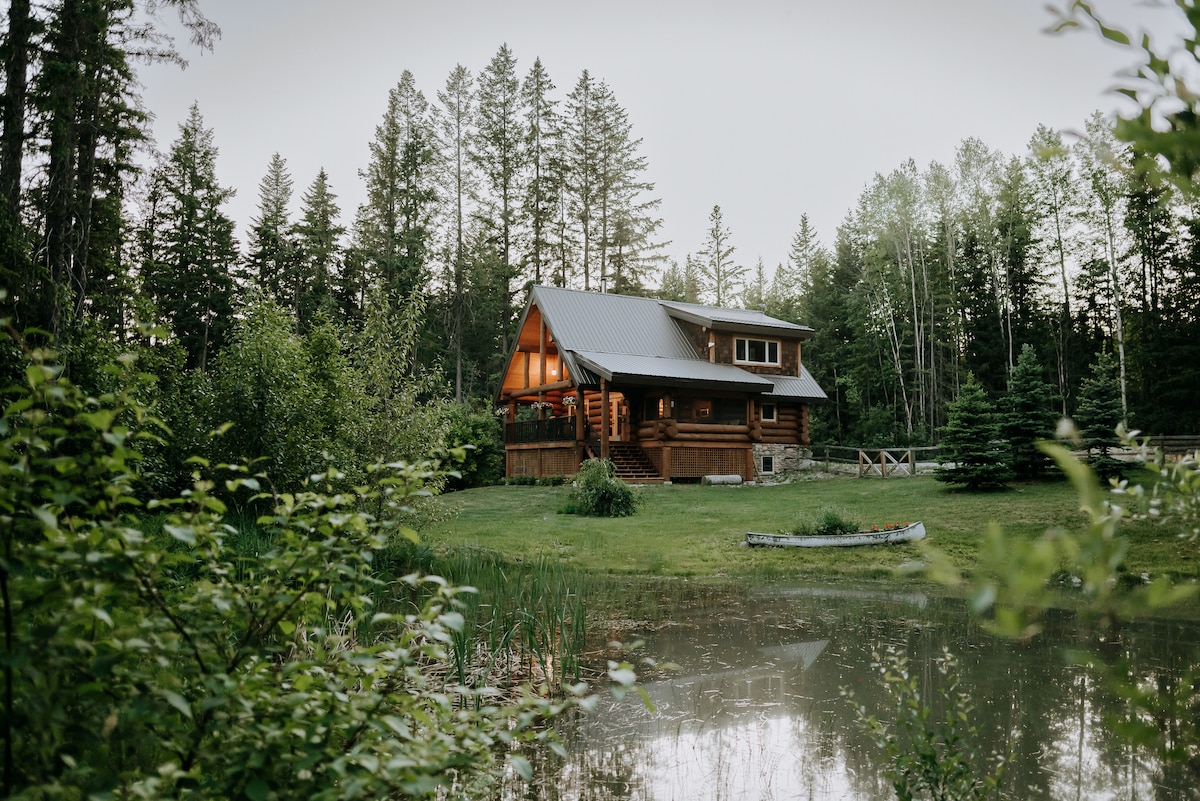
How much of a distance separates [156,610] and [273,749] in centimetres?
47

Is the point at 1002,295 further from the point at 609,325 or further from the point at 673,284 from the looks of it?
the point at 673,284

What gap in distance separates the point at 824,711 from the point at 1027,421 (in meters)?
16.0

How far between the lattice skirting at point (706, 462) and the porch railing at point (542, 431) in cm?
354

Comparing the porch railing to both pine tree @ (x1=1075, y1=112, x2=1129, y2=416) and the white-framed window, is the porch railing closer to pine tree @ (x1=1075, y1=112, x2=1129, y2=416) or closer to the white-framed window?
the white-framed window

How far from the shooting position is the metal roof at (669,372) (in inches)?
844

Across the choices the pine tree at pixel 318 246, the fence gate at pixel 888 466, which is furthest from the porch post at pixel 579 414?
the pine tree at pixel 318 246

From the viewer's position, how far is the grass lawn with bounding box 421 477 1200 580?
1113 cm

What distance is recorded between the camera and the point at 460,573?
8.05 metres

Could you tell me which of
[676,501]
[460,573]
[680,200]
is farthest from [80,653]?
[680,200]

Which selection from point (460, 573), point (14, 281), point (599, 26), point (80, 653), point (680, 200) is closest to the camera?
point (80, 653)

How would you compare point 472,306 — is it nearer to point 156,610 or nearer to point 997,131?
point 997,131

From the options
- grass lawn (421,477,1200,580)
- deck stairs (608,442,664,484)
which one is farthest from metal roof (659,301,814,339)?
grass lawn (421,477,1200,580)

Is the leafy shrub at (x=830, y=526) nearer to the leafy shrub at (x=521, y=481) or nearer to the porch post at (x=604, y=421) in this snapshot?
the porch post at (x=604, y=421)

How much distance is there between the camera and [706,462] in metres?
23.1
